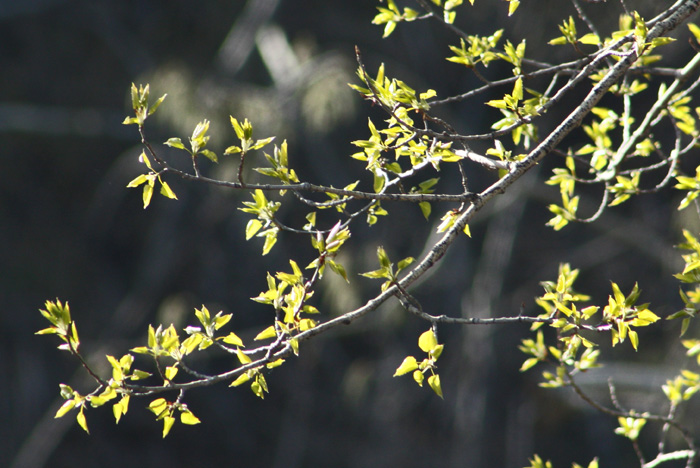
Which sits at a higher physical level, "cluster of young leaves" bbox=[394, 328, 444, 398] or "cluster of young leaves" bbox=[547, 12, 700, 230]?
"cluster of young leaves" bbox=[547, 12, 700, 230]

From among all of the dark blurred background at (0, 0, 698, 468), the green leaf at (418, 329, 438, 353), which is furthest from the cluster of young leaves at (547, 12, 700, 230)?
A: the dark blurred background at (0, 0, 698, 468)

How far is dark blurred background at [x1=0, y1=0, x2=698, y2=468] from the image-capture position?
5074 millimetres

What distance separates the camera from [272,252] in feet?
19.8

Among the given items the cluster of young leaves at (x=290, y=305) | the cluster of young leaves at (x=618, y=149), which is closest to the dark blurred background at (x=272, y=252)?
the cluster of young leaves at (x=618, y=149)

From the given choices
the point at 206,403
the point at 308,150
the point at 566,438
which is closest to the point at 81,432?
the point at 206,403

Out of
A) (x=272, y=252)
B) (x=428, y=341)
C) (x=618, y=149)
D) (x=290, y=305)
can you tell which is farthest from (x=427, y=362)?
(x=272, y=252)

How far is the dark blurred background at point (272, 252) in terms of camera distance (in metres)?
5.07

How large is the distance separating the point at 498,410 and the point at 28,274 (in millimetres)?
4624

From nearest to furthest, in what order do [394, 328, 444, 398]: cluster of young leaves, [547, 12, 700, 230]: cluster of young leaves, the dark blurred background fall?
[394, 328, 444, 398]: cluster of young leaves < [547, 12, 700, 230]: cluster of young leaves < the dark blurred background

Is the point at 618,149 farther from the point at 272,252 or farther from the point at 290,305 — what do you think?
the point at 272,252

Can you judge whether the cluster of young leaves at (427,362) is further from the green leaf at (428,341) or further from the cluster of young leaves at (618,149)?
the cluster of young leaves at (618,149)

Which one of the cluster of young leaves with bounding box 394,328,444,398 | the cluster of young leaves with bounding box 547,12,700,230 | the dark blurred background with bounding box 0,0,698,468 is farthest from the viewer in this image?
the dark blurred background with bounding box 0,0,698,468

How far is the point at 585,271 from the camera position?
19.5 ft

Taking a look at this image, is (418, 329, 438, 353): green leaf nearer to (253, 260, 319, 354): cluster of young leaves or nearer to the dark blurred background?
(253, 260, 319, 354): cluster of young leaves
